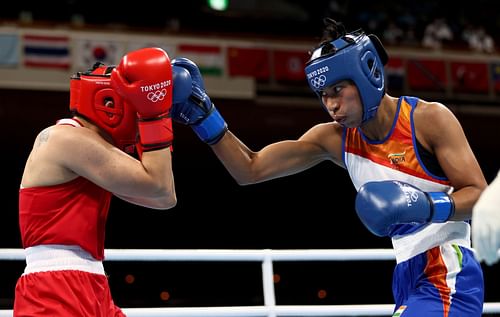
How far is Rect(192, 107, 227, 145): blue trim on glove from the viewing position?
2.70 meters

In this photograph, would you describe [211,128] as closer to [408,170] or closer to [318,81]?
[318,81]

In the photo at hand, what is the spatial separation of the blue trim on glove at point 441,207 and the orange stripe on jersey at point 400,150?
272 mm

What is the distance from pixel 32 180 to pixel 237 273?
30.4 feet

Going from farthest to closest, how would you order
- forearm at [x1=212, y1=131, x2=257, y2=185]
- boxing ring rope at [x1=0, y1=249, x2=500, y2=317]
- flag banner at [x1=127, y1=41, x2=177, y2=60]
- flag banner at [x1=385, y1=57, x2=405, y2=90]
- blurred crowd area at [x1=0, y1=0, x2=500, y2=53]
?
flag banner at [x1=385, y1=57, x2=405, y2=90]
blurred crowd area at [x1=0, y1=0, x2=500, y2=53]
flag banner at [x1=127, y1=41, x2=177, y2=60]
boxing ring rope at [x1=0, y1=249, x2=500, y2=317]
forearm at [x1=212, y1=131, x2=257, y2=185]

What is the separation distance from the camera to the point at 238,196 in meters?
12.0

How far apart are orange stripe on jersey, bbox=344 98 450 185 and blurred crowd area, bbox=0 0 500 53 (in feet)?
23.7

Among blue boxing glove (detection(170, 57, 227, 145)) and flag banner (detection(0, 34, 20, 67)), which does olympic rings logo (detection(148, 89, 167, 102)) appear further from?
flag banner (detection(0, 34, 20, 67))

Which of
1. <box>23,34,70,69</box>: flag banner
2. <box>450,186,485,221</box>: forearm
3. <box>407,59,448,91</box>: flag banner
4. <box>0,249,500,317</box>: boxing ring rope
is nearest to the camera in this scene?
<box>450,186,485,221</box>: forearm

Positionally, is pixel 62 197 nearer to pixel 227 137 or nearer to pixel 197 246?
pixel 227 137

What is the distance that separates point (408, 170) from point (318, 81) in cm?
44

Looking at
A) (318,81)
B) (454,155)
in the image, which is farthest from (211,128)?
(454,155)

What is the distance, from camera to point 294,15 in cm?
1182

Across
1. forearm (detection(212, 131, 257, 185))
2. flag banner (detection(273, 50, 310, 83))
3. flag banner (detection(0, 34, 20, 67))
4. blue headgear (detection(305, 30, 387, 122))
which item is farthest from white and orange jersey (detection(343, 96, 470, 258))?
flag banner (detection(273, 50, 310, 83))

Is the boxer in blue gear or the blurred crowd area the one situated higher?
the blurred crowd area
